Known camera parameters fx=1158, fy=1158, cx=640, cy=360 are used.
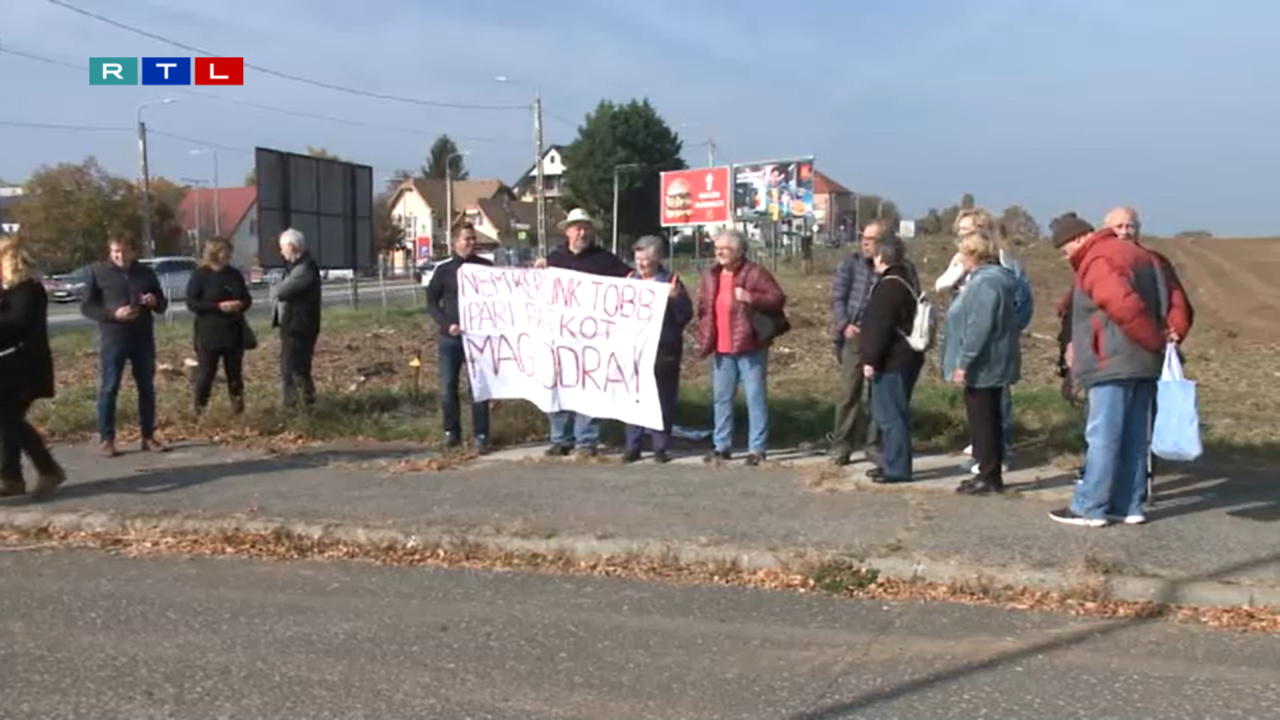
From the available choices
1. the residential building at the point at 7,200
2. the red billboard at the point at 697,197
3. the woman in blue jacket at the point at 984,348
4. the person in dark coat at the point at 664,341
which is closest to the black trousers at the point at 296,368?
the person in dark coat at the point at 664,341

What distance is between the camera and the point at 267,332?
73.2 ft

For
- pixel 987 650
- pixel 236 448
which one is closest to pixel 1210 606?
pixel 987 650

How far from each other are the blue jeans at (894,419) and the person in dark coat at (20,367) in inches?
227

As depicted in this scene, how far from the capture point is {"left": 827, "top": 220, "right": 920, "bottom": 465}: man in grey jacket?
28.2 ft

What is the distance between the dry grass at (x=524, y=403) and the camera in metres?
10.1

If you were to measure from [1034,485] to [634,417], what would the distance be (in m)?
3.00

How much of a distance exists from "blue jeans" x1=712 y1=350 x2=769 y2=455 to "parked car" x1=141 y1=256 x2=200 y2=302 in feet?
115

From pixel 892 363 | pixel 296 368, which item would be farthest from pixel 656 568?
pixel 296 368

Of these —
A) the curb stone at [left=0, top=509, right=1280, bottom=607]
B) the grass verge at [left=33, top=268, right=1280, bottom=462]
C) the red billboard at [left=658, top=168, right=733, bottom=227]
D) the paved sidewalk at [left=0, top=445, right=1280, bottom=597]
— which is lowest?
the curb stone at [left=0, top=509, right=1280, bottom=607]

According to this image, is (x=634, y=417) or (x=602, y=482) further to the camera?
(x=634, y=417)

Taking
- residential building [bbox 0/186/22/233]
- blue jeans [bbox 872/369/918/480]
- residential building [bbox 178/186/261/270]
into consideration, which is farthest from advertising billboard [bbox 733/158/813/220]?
blue jeans [bbox 872/369/918/480]

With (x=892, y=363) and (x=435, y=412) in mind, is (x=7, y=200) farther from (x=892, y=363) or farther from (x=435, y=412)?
(x=892, y=363)

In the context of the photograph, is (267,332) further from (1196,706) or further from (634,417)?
(1196,706)

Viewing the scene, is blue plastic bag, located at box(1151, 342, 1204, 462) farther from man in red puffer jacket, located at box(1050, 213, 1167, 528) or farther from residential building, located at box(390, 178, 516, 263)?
residential building, located at box(390, 178, 516, 263)
